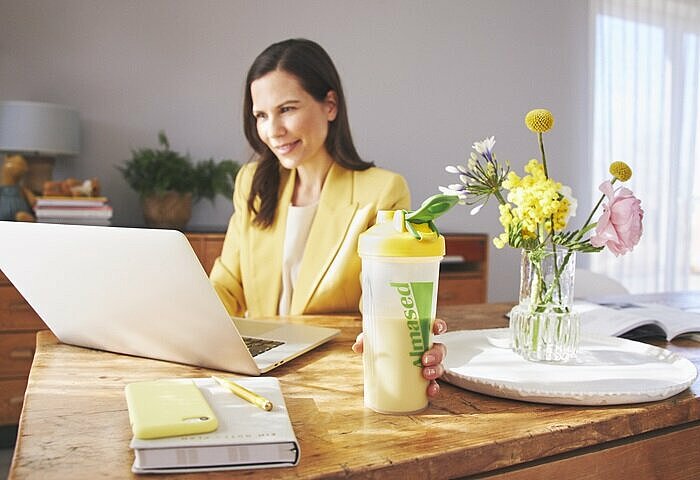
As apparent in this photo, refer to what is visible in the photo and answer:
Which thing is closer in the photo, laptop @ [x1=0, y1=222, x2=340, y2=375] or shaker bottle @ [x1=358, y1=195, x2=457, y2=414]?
shaker bottle @ [x1=358, y1=195, x2=457, y2=414]

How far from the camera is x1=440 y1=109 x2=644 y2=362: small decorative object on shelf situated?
3.31 ft

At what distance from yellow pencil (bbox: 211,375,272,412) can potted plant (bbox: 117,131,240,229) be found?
2.55 m

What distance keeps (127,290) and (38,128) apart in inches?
92.7

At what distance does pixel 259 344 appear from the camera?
121 cm

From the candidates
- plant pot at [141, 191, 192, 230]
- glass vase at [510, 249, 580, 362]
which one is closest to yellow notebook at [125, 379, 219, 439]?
glass vase at [510, 249, 580, 362]

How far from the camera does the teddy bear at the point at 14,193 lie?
312cm

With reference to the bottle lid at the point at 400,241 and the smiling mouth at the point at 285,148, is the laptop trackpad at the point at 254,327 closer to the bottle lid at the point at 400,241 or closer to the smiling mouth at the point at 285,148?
the bottle lid at the point at 400,241

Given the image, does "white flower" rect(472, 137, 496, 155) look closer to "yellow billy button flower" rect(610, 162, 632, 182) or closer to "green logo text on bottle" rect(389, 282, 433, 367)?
"yellow billy button flower" rect(610, 162, 632, 182)

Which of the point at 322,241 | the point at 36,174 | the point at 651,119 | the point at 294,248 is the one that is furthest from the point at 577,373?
the point at 651,119

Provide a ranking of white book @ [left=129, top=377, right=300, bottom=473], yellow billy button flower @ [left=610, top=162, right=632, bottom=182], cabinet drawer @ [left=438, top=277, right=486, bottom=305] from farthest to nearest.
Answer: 1. cabinet drawer @ [left=438, top=277, right=486, bottom=305]
2. yellow billy button flower @ [left=610, top=162, right=632, bottom=182]
3. white book @ [left=129, top=377, right=300, bottom=473]

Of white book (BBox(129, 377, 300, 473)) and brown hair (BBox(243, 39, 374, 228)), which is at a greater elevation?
brown hair (BBox(243, 39, 374, 228))

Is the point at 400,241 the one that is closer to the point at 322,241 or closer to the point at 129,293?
the point at 129,293

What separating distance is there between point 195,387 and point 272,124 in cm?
113

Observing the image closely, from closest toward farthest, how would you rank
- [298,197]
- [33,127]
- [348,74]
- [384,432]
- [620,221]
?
[384,432] → [620,221] → [298,197] → [33,127] → [348,74]
